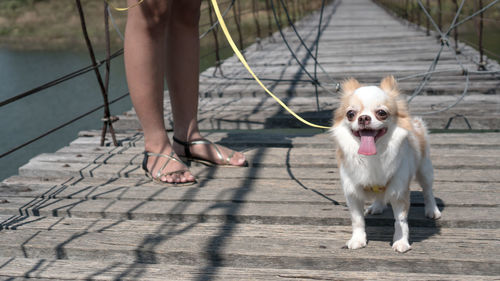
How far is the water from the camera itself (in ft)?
13.0

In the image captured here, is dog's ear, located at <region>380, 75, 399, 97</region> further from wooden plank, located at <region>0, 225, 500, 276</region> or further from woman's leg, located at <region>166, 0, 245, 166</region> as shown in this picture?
woman's leg, located at <region>166, 0, 245, 166</region>

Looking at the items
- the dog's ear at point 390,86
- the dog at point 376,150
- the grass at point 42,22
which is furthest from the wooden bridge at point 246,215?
the grass at point 42,22

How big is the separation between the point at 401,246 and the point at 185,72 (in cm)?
115

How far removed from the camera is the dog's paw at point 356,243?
147 centimetres

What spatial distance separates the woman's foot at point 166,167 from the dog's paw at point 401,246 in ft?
2.97

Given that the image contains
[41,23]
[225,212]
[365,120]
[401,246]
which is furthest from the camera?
[41,23]

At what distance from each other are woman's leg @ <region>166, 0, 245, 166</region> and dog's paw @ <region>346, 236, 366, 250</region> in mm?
861

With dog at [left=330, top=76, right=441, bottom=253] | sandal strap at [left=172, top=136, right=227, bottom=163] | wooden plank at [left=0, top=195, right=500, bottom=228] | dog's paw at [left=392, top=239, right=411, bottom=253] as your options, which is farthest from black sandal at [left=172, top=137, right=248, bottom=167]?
dog's paw at [left=392, top=239, right=411, bottom=253]

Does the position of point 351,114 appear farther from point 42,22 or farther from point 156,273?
point 42,22

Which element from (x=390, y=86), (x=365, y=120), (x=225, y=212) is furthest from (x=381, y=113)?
(x=225, y=212)

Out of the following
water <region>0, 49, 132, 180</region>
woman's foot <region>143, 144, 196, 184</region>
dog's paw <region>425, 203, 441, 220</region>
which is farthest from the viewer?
water <region>0, 49, 132, 180</region>

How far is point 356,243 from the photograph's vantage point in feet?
4.84

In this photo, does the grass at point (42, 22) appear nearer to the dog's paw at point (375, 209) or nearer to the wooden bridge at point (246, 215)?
the wooden bridge at point (246, 215)

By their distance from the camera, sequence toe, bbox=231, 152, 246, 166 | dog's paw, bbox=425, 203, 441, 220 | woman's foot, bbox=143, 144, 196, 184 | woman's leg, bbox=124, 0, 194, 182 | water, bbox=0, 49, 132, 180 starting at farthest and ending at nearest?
1. water, bbox=0, 49, 132, 180
2. toe, bbox=231, 152, 246, 166
3. woman's foot, bbox=143, 144, 196, 184
4. woman's leg, bbox=124, 0, 194, 182
5. dog's paw, bbox=425, 203, 441, 220
